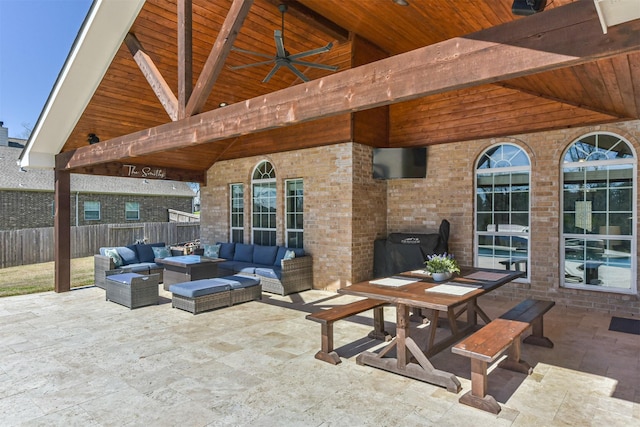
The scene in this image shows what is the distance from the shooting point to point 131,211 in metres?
17.8

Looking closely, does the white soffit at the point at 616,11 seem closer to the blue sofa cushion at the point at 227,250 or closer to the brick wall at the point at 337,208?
the brick wall at the point at 337,208

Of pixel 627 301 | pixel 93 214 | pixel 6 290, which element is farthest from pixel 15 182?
pixel 627 301

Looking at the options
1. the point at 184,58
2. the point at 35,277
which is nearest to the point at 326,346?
the point at 184,58

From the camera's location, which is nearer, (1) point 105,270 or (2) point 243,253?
(1) point 105,270

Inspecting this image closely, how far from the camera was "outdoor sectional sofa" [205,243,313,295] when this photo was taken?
7.48 metres

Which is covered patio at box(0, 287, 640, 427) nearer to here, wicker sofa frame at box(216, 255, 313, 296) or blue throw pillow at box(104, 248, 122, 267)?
wicker sofa frame at box(216, 255, 313, 296)

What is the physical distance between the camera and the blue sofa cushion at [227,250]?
941 cm

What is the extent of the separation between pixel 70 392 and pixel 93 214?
51.0 ft

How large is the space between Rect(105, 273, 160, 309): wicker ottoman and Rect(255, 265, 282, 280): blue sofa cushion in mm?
1996

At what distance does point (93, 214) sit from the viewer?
54.9 ft

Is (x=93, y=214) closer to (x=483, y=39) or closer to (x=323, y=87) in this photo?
(x=323, y=87)

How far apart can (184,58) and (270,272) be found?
4.35m

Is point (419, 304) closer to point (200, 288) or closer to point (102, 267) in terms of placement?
point (200, 288)

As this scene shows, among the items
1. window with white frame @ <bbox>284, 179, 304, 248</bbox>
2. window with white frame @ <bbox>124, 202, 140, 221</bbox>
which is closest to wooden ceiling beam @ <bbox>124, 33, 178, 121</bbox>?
window with white frame @ <bbox>284, 179, 304, 248</bbox>
